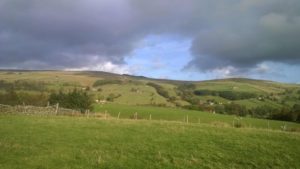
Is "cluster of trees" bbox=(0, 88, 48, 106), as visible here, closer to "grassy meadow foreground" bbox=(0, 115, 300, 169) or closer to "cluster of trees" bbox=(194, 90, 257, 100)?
"grassy meadow foreground" bbox=(0, 115, 300, 169)

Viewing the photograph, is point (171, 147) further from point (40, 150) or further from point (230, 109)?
point (230, 109)

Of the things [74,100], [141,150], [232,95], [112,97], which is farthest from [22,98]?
[232,95]

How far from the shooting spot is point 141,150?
17.7 metres

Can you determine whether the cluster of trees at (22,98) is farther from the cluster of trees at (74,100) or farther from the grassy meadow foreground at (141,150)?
the grassy meadow foreground at (141,150)

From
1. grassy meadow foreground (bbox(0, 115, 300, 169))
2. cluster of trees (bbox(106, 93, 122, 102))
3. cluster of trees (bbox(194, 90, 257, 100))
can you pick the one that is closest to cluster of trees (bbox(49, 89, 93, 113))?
grassy meadow foreground (bbox(0, 115, 300, 169))

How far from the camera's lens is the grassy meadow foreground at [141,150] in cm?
1489

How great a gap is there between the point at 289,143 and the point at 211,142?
A: 4841mm

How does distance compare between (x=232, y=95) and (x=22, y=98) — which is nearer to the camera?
(x=22, y=98)

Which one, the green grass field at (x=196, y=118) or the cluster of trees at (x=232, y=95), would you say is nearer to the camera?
the green grass field at (x=196, y=118)

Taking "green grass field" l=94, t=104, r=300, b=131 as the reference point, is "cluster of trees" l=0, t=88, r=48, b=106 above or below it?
above

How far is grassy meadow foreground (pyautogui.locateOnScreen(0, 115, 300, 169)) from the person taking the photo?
48.9 ft

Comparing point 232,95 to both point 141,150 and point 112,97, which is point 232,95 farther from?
point 141,150

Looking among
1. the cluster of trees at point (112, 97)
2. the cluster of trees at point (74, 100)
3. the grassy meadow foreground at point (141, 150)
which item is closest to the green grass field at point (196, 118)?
the cluster of trees at point (74, 100)

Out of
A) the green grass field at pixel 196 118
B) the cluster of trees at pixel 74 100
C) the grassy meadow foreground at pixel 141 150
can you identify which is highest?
the cluster of trees at pixel 74 100
